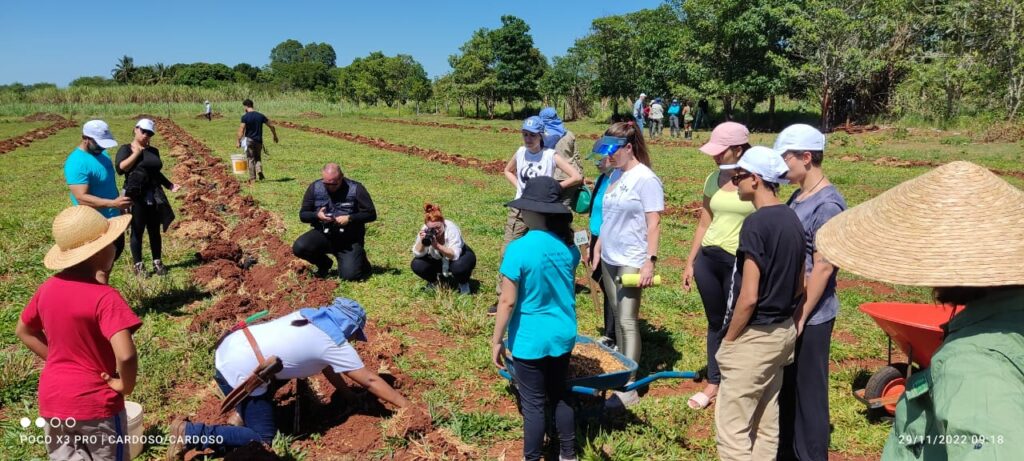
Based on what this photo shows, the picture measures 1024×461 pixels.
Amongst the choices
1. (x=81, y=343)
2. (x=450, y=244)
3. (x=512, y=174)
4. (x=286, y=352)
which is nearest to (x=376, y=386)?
(x=286, y=352)

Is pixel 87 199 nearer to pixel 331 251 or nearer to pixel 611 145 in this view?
pixel 331 251

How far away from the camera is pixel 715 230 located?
4086mm

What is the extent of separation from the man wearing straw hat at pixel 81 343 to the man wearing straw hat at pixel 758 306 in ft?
9.40

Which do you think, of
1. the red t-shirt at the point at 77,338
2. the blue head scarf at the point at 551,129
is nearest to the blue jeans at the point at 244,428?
the red t-shirt at the point at 77,338

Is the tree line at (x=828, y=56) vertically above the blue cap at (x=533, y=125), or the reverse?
the tree line at (x=828, y=56)

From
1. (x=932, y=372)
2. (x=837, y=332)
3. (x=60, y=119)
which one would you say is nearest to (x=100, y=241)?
(x=932, y=372)

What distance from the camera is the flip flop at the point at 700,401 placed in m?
4.45

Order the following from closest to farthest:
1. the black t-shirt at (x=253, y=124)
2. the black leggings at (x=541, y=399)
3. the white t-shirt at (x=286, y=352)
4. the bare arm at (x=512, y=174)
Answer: the black leggings at (x=541, y=399) < the white t-shirt at (x=286, y=352) < the bare arm at (x=512, y=174) < the black t-shirt at (x=253, y=124)

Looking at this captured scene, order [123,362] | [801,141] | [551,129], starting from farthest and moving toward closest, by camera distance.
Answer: [551,129], [801,141], [123,362]

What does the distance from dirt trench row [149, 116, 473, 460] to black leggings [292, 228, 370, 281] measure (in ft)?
0.95

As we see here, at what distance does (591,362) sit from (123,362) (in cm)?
281

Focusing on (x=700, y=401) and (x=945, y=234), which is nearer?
(x=945, y=234)

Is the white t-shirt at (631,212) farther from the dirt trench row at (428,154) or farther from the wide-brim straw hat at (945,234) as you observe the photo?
the dirt trench row at (428,154)

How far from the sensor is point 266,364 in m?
3.63
